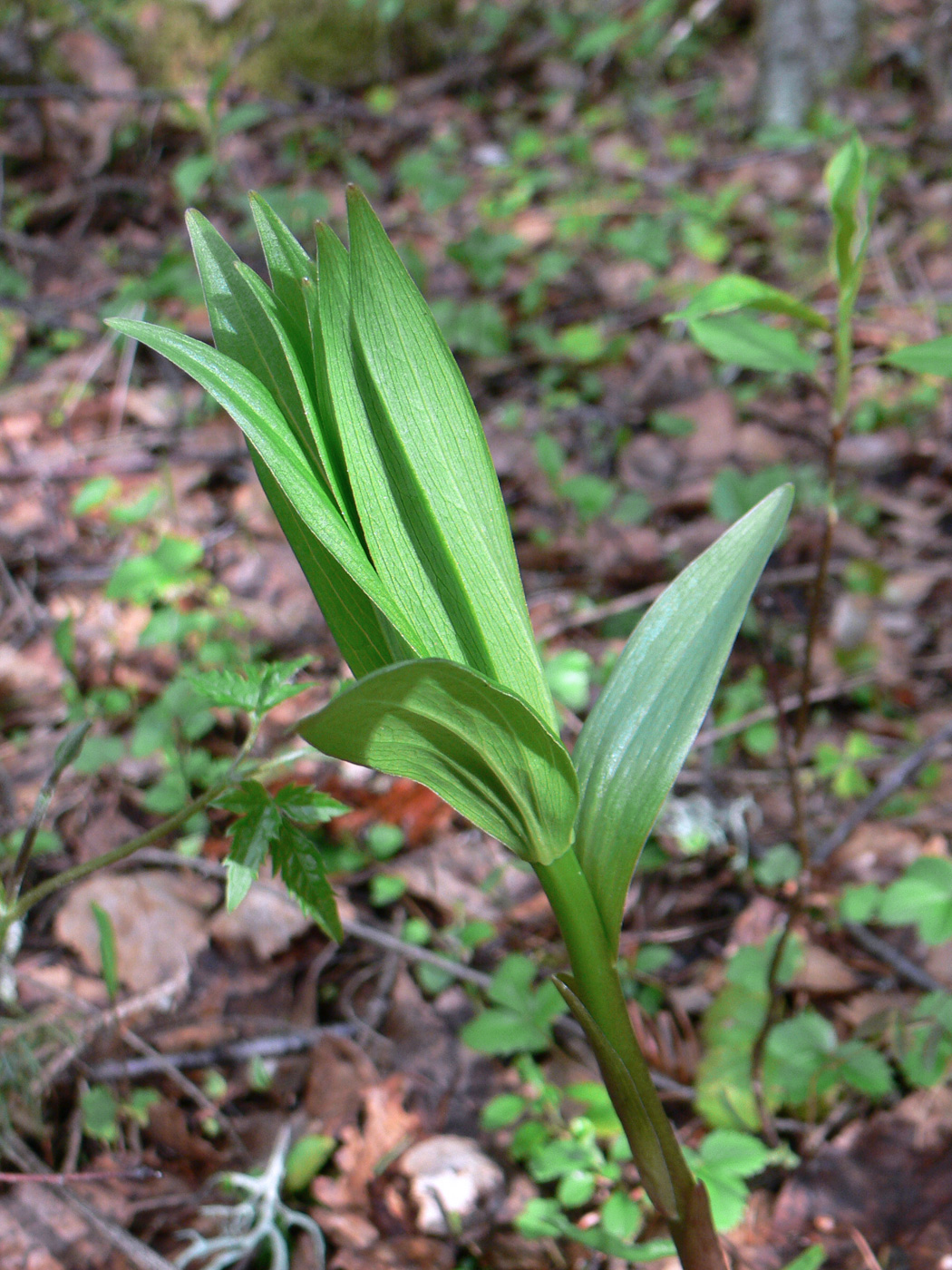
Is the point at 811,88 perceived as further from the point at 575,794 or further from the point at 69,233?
the point at 575,794

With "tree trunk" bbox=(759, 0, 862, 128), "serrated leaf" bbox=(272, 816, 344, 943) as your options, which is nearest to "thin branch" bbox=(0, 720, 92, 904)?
"serrated leaf" bbox=(272, 816, 344, 943)

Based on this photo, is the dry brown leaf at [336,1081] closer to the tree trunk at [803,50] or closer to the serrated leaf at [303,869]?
the serrated leaf at [303,869]

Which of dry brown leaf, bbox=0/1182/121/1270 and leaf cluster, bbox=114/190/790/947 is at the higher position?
leaf cluster, bbox=114/190/790/947

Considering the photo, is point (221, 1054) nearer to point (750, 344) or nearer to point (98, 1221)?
point (98, 1221)

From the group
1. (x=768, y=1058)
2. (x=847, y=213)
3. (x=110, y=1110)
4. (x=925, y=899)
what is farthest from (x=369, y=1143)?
(x=847, y=213)

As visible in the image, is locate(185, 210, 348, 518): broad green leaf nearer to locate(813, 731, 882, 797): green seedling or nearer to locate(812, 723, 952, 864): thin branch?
locate(812, 723, 952, 864): thin branch

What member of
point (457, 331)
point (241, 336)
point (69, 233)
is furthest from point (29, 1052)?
point (69, 233)
